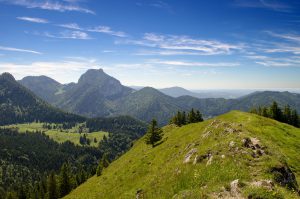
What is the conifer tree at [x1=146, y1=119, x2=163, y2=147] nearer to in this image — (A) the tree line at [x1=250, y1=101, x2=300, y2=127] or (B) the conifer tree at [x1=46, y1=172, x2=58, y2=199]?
(A) the tree line at [x1=250, y1=101, x2=300, y2=127]

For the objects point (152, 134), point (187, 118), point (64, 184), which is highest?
point (187, 118)

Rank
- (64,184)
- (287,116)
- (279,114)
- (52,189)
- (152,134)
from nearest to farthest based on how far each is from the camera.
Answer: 1. (152,134)
2. (279,114)
3. (52,189)
4. (64,184)
5. (287,116)

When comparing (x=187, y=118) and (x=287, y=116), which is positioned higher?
(x=287, y=116)

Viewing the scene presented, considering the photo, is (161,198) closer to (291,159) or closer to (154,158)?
(291,159)

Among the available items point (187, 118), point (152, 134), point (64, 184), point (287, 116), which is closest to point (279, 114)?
point (287, 116)

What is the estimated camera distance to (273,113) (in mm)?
115062

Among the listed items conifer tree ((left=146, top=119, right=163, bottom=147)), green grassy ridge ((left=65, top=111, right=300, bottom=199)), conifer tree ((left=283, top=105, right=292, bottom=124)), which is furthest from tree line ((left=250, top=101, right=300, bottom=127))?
green grassy ridge ((left=65, top=111, right=300, bottom=199))

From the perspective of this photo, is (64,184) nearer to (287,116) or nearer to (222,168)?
(222,168)

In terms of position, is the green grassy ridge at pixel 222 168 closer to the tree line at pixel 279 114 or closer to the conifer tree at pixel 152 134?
the conifer tree at pixel 152 134

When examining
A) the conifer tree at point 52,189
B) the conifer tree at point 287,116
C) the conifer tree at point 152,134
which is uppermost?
the conifer tree at point 287,116

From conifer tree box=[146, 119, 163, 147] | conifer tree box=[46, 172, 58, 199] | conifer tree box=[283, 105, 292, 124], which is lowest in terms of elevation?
conifer tree box=[46, 172, 58, 199]

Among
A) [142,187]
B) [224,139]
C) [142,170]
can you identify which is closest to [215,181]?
[224,139]

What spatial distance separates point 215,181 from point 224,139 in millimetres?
13181

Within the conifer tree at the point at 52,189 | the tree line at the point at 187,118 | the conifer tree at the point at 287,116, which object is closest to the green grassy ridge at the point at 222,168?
the tree line at the point at 187,118
